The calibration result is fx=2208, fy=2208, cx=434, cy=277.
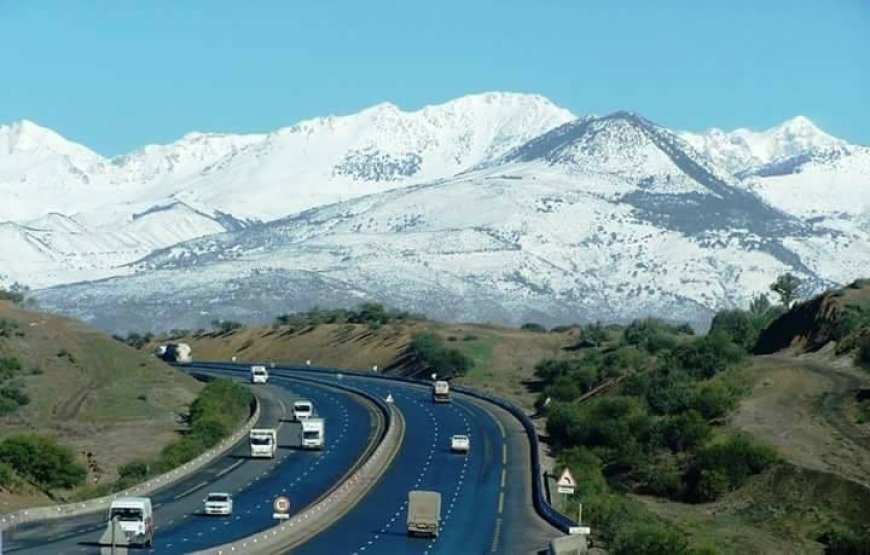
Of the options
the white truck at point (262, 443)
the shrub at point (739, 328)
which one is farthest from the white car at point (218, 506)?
the shrub at point (739, 328)

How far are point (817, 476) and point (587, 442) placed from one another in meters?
22.7

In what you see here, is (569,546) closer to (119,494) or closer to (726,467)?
(726,467)

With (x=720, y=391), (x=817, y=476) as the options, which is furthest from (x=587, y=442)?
(x=817, y=476)

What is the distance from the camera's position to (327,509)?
257ft

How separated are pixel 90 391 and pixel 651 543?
84.2m

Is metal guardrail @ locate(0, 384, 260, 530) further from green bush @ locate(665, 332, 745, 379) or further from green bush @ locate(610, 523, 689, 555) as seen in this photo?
green bush @ locate(665, 332, 745, 379)

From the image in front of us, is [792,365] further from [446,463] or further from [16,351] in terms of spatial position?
[16,351]

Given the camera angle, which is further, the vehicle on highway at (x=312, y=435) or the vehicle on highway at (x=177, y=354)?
the vehicle on highway at (x=177, y=354)

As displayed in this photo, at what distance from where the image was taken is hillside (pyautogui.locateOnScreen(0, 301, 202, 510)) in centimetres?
11228

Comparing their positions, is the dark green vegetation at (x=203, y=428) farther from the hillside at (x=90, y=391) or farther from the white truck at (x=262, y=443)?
the white truck at (x=262, y=443)

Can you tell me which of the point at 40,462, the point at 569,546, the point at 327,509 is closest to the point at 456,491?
the point at 327,509

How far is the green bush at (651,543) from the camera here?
61250 millimetres

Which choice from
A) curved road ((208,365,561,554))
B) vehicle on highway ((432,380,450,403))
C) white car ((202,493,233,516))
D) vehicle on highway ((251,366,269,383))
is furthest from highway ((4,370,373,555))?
vehicle on highway ((251,366,269,383))

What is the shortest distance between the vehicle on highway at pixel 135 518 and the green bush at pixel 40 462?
2466 cm
